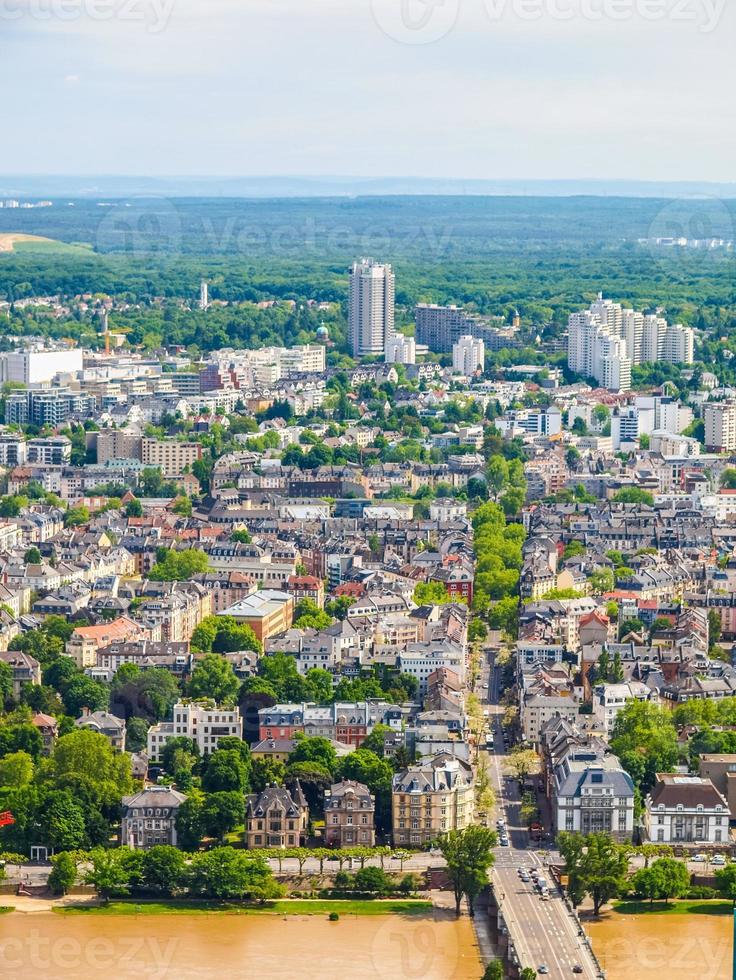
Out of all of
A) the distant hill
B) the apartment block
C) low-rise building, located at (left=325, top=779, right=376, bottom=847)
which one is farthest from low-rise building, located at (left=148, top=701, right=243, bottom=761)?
the distant hill

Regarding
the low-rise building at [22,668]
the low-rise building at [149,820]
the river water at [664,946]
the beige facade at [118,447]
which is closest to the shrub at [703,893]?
the river water at [664,946]

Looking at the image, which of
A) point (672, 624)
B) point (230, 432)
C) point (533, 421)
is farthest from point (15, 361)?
point (672, 624)

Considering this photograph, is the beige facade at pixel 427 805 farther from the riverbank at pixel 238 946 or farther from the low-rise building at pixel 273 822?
the riverbank at pixel 238 946

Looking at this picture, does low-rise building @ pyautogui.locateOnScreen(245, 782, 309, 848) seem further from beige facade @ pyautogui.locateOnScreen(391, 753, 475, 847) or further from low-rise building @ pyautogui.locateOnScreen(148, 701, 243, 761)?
low-rise building @ pyautogui.locateOnScreen(148, 701, 243, 761)

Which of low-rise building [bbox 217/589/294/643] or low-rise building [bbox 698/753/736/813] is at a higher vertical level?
low-rise building [bbox 698/753/736/813]

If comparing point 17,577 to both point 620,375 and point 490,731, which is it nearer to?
point 490,731

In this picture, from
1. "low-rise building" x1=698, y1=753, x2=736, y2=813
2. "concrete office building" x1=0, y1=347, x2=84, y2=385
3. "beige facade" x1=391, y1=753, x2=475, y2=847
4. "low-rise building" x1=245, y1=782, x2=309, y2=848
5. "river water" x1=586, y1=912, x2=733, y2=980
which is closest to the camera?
"river water" x1=586, y1=912, x2=733, y2=980
